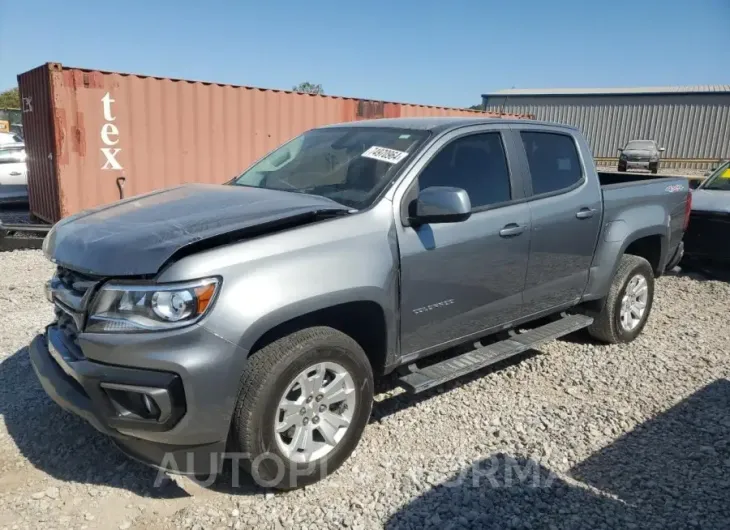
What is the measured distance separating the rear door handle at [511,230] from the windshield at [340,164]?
29.8 inches

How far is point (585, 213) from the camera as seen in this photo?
4.28 m

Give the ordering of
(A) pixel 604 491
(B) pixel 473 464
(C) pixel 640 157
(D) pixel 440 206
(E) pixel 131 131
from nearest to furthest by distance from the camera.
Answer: (A) pixel 604 491 < (D) pixel 440 206 < (B) pixel 473 464 < (E) pixel 131 131 < (C) pixel 640 157

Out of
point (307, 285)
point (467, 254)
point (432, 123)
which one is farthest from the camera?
point (432, 123)

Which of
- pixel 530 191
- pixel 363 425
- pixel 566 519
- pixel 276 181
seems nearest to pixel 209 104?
pixel 276 181

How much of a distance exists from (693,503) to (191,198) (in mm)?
3048

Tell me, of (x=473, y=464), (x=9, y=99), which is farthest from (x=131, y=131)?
(x=9, y=99)

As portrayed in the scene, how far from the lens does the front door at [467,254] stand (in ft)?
10.5

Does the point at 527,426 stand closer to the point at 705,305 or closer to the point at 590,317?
the point at 590,317

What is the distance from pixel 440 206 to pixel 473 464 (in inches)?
55.3

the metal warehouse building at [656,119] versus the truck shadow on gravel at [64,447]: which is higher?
the metal warehouse building at [656,119]

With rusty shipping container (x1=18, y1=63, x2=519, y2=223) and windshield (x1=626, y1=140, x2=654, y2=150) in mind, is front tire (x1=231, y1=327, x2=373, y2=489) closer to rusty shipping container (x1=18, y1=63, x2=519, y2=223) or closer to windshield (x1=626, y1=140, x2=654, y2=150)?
rusty shipping container (x1=18, y1=63, x2=519, y2=223)

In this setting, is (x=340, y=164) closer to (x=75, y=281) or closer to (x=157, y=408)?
(x=75, y=281)

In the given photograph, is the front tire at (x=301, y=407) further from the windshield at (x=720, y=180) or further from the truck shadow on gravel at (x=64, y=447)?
the windshield at (x=720, y=180)

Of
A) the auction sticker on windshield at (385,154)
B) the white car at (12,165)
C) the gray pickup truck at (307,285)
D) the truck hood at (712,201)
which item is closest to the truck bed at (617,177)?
the gray pickup truck at (307,285)
